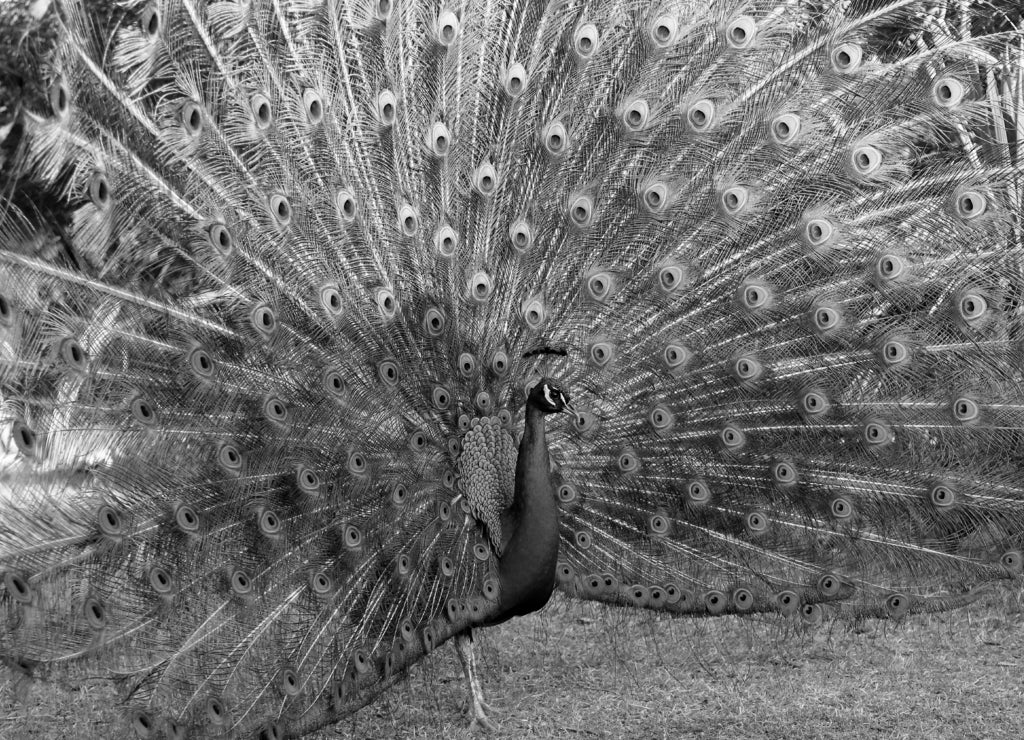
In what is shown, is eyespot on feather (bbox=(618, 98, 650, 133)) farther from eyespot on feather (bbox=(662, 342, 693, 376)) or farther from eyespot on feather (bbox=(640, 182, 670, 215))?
eyespot on feather (bbox=(662, 342, 693, 376))

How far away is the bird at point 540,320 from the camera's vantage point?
3713mm

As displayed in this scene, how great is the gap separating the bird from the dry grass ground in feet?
1.57

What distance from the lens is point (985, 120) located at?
4.16 meters

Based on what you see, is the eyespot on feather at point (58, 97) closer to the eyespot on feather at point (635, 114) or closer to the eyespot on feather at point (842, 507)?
the eyespot on feather at point (635, 114)

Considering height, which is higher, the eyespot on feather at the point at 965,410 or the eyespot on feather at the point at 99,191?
the eyespot on feather at the point at 99,191

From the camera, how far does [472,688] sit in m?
4.66

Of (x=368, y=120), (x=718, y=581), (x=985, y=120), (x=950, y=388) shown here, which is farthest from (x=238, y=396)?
(x=985, y=120)

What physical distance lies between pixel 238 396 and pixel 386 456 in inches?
23.0

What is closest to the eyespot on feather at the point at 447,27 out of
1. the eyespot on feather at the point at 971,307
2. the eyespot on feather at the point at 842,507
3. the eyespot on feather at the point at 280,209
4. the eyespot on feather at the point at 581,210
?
the eyespot on feather at the point at 581,210

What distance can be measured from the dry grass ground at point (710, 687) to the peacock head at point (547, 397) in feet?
3.64

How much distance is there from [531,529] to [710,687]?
151 centimetres

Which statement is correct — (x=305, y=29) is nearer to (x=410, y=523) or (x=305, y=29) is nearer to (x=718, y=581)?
(x=410, y=523)

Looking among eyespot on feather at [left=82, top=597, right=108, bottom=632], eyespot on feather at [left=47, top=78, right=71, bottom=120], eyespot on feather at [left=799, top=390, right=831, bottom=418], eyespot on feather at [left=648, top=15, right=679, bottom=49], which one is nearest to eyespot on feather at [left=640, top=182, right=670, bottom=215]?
eyespot on feather at [left=648, top=15, right=679, bottom=49]

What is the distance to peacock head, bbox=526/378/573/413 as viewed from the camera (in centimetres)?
396
